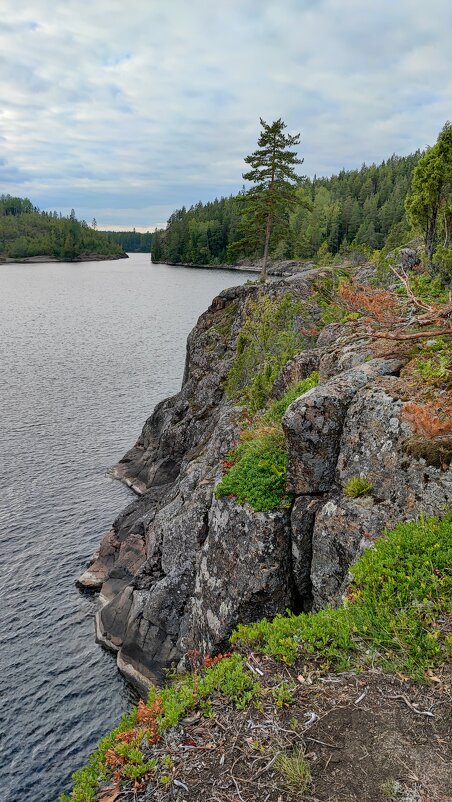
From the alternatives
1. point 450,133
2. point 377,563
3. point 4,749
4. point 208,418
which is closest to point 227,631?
point 377,563

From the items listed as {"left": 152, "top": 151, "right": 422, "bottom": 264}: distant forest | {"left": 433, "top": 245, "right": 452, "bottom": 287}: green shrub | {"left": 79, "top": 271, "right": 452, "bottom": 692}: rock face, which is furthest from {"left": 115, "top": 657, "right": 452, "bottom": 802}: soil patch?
{"left": 152, "top": 151, "right": 422, "bottom": 264}: distant forest

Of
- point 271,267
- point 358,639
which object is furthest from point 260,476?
point 271,267

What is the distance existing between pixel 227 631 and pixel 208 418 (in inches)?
689

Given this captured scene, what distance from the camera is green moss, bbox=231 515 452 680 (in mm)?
6480

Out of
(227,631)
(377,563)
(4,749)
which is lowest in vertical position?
(4,749)

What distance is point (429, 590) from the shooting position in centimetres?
702

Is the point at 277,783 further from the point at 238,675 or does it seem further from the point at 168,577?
the point at 168,577

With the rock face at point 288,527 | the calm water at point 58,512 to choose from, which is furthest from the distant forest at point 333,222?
the rock face at point 288,527

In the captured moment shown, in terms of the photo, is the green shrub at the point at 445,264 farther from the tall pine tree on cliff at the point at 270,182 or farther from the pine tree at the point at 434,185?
the tall pine tree on cliff at the point at 270,182

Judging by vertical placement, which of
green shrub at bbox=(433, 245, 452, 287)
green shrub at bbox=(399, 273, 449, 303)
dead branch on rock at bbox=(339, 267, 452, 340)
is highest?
green shrub at bbox=(433, 245, 452, 287)

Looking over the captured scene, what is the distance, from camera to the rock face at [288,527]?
9.91 meters

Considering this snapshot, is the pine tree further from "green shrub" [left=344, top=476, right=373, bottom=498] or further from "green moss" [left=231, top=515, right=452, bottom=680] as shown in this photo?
"green moss" [left=231, top=515, right=452, bottom=680]

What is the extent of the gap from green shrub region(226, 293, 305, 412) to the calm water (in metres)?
12.1

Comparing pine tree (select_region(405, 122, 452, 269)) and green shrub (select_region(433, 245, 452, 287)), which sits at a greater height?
pine tree (select_region(405, 122, 452, 269))
